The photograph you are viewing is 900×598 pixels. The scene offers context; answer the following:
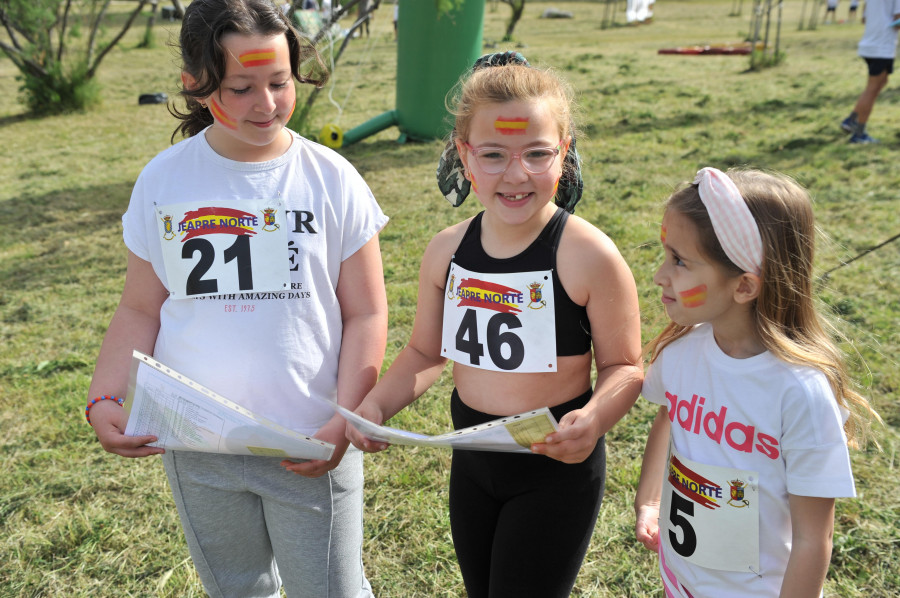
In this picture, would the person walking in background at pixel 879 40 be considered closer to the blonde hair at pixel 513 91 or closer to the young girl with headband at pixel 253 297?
the blonde hair at pixel 513 91

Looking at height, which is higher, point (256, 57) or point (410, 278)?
point (256, 57)

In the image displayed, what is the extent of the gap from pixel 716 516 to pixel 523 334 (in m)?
0.56

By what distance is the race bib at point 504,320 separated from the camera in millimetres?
1672

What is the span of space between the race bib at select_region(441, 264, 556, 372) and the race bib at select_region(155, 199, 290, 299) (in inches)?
16.7

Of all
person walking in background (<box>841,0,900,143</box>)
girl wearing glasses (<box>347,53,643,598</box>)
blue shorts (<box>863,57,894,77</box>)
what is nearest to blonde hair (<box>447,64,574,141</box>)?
girl wearing glasses (<box>347,53,643,598</box>)

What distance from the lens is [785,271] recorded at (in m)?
1.46

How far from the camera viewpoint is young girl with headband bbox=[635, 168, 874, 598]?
4.61 feet

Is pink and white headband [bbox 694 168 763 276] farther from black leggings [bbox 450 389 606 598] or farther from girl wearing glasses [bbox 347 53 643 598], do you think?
black leggings [bbox 450 389 606 598]

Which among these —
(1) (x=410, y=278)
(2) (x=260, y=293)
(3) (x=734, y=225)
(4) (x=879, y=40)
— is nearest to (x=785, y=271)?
(3) (x=734, y=225)

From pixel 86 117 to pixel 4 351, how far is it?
8.21 meters

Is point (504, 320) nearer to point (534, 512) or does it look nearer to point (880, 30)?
point (534, 512)

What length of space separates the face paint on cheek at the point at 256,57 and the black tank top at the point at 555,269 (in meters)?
0.67

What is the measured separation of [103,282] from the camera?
17.7 feet

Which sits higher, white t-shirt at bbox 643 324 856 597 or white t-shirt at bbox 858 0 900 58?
white t-shirt at bbox 858 0 900 58
